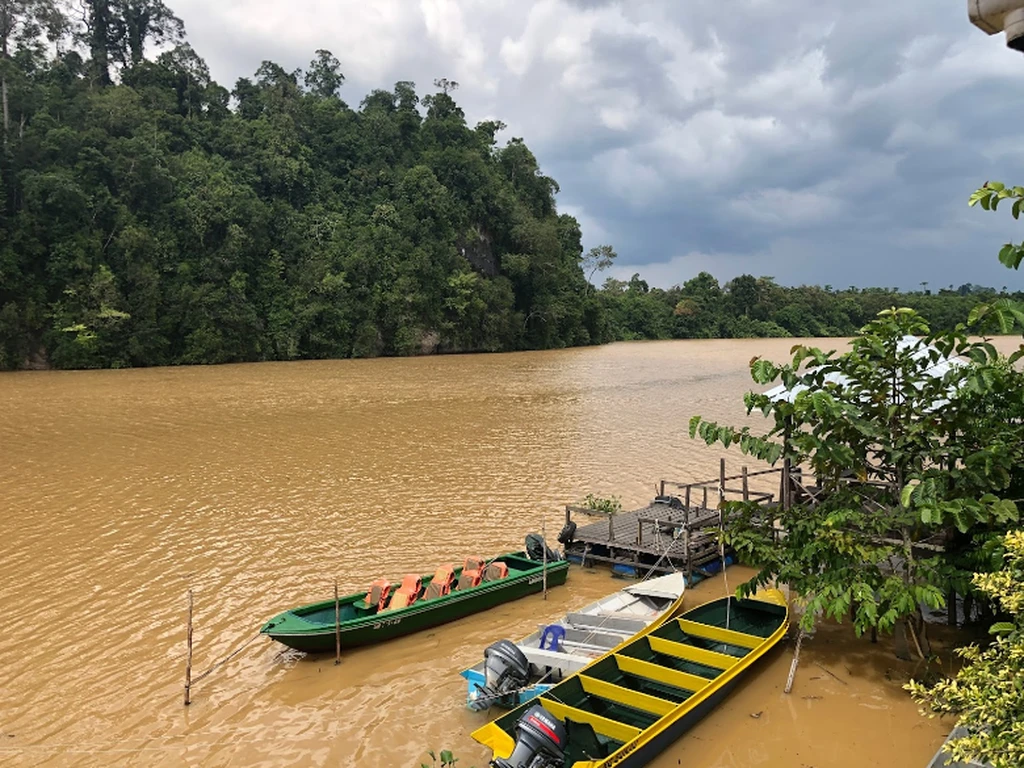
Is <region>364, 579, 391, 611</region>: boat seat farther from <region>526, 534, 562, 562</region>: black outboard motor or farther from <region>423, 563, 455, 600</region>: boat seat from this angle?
<region>526, 534, 562, 562</region>: black outboard motor

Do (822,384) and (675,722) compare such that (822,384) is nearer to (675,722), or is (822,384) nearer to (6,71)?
(675,722)

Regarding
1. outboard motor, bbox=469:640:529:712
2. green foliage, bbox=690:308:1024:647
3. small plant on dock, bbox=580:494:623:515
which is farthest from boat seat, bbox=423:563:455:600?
small plant on dock, bbox=580:494:623:515

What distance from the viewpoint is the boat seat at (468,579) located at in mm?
9414

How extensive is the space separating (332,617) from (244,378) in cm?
3160

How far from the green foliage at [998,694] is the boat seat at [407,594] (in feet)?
19.7

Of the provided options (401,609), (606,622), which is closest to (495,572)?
(401,609)

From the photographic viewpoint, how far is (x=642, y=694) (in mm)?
6371

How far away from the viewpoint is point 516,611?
9.54 metres

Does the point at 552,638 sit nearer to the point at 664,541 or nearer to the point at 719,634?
the point at 719,634

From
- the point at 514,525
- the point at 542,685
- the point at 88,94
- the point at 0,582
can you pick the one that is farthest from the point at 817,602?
the point at 88,94

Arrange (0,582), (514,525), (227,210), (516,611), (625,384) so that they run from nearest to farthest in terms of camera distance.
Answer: (516,611) → (0,582) → (514,525) → (625,384) → (227,210)

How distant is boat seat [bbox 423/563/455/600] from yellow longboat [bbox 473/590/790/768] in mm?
2750

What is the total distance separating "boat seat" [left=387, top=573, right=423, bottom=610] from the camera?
880 centimetres

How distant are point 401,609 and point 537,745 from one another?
11.7ft
